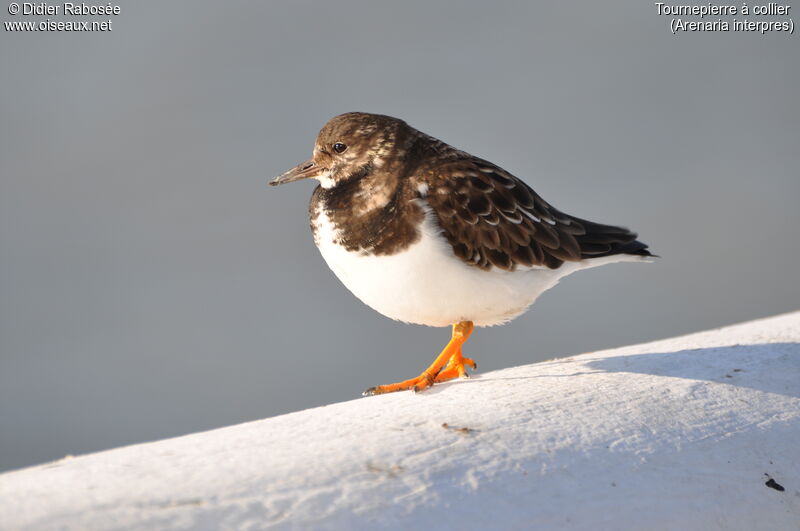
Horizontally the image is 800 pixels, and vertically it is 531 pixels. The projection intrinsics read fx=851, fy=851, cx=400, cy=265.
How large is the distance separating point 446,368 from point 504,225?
2.29ft

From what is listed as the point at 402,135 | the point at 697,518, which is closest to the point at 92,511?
the point at 697,518

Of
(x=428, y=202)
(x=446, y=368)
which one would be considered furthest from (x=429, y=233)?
(x=446, y=368)

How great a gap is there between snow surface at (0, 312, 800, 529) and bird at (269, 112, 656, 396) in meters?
0.47

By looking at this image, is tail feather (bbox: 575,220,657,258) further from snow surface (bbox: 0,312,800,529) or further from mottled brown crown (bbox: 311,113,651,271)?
snow surface (bbox: 0,312,800,529)

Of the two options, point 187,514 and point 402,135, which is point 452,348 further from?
point 187,514

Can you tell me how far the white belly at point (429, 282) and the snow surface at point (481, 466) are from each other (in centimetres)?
42

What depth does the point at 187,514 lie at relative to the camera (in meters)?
1.97

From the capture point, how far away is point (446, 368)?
3795 mm

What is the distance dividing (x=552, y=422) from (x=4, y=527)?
1.55 m

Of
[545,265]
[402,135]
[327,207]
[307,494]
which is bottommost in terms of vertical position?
[307,494]

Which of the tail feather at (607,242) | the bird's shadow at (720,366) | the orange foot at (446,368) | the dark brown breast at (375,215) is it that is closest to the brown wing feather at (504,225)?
the tail feather at (607,242)

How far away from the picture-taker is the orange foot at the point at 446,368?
→ 347cm

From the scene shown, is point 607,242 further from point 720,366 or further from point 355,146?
point 355,146

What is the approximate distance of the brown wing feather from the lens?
3.44 metres
